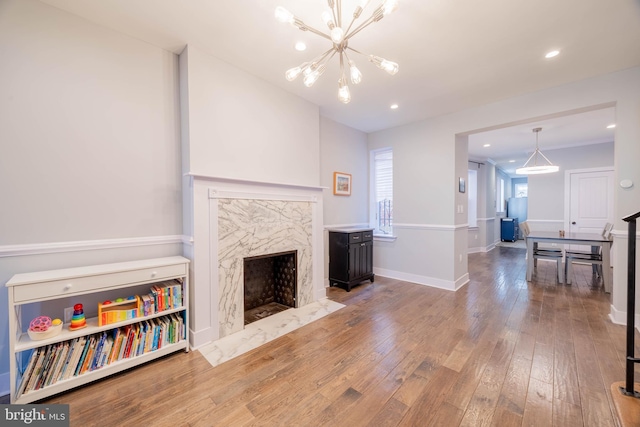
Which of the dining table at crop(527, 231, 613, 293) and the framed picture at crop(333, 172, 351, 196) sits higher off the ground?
the framed picture at crop(333, 172, 351, 196)

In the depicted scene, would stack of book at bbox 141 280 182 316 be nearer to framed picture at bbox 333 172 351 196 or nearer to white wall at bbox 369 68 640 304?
framed picture at bbox 333 172 351 196

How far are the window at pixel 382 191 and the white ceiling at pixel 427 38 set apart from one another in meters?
1.70

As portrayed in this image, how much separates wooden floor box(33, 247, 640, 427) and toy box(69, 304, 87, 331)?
1.48 feet

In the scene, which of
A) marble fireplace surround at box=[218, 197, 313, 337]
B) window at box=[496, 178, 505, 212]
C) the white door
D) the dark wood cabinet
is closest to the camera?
marble fireplace surround at box=[218, 197, 313, 337]

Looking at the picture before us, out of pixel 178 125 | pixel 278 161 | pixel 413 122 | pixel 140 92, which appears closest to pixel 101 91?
pixel 140 92

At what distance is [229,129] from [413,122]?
3.27m

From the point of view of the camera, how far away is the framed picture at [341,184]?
4.36m

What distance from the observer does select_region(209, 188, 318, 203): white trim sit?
2.49m

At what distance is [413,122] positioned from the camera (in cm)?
443

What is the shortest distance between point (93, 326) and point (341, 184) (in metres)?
3.62

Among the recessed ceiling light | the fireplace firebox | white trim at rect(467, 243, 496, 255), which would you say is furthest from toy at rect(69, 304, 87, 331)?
white trim at rect(467, 243, 496, 255)

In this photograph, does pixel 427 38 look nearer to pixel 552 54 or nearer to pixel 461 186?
pixel 552 54

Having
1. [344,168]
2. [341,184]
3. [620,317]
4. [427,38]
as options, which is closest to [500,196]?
[620,317]

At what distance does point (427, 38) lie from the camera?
7.41ft
